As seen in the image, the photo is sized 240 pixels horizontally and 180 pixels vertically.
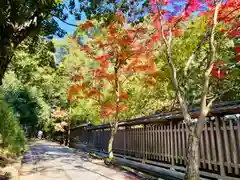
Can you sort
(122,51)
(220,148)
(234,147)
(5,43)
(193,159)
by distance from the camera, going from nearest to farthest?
1. (5,43)
2. (193,159)
3. (234,147)
4. (220,148)
5. (122,51)

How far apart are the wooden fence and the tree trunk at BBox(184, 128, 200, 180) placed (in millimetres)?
979

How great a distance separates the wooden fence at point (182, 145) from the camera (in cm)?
534

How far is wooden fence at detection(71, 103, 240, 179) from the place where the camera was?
5336 mm

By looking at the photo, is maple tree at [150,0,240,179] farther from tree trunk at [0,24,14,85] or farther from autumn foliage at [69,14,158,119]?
tree trunk at [0,24,14,85]

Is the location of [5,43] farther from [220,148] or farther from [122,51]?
[122,51]

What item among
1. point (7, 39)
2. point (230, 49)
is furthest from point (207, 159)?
point (230, 49)

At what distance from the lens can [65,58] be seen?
2295cm

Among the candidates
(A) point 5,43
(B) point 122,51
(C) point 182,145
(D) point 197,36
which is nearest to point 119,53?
(B) point 122,51

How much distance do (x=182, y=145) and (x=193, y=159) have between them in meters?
2.17

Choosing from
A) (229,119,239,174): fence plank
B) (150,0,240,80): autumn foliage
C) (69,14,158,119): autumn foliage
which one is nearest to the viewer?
(229,119,239,174): fence plank

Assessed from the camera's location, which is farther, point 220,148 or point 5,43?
point 220,148

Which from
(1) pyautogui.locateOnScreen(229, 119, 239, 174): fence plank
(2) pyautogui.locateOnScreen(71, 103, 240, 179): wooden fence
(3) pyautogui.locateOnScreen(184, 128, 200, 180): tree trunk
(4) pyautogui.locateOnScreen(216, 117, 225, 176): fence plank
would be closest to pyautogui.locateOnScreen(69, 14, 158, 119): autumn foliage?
(2) pyautogui.locateOnScreen(71, 103, 240, 179): wooden fence

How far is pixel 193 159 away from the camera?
492 centimetres

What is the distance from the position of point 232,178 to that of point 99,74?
314 inches
